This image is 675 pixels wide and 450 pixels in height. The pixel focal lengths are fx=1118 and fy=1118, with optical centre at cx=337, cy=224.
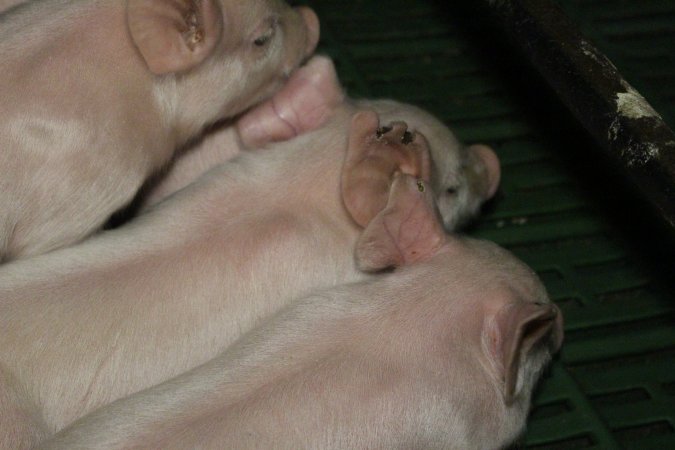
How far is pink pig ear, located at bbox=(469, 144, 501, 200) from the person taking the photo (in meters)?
3.62

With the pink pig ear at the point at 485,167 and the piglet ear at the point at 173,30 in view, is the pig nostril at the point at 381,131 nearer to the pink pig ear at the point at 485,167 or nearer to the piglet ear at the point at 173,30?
the piglet ear at the point at 173,30

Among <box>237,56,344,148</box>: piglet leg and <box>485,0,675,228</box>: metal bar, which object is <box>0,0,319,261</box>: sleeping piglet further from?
<box>485,0,675,228</box>: metal bar

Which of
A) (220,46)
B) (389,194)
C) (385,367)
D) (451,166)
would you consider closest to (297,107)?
(220,46)

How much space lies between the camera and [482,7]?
311cm

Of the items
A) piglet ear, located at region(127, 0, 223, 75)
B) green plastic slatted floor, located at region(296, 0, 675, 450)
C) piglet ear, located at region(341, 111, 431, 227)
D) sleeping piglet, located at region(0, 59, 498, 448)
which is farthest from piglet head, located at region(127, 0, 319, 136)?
green plastic slatted floor, located at region(296, 0, 675, 450)

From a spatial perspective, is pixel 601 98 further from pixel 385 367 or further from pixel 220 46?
pixel 220 46

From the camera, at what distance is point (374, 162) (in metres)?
2.94

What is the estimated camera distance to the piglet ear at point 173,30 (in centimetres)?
300

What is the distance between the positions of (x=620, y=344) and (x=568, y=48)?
132 cm

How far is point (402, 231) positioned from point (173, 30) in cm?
83

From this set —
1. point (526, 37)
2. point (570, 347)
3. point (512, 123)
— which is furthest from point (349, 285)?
point (512, 123)

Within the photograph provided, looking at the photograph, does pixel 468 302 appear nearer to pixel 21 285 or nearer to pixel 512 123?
pixel 21 285

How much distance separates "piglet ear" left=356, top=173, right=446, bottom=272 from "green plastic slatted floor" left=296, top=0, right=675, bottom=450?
651mm

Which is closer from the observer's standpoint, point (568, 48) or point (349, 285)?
point (568, 48)
